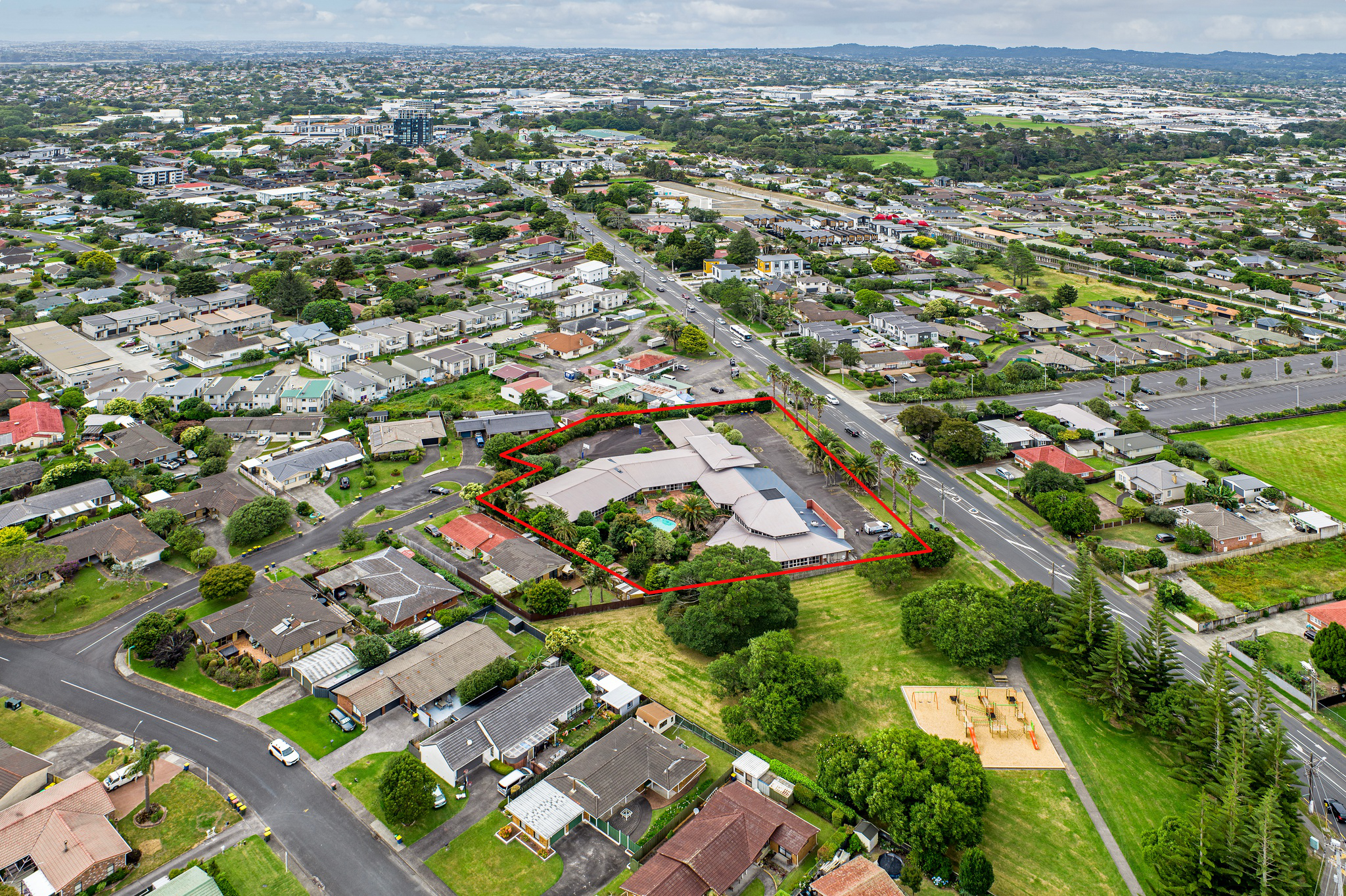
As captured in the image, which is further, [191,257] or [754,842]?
[191,257]

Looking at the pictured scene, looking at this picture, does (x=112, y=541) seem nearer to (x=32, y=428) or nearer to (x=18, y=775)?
(x=18, y=775)

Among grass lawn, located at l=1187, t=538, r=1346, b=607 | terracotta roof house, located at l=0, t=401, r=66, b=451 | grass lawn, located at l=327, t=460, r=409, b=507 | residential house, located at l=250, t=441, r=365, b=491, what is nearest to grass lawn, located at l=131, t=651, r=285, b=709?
grass lawn, located at l=327, t=460, r=409, b=507

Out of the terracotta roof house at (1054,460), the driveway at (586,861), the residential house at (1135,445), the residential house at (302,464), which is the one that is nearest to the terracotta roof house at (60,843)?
the driveway at (586,861)

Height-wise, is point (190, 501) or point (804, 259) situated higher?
point (804, 259)

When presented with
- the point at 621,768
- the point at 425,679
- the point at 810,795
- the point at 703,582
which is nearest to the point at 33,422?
the point at 425,679

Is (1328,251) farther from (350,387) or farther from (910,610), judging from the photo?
(350,387)

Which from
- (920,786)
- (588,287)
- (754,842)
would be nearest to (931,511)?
(920,786)
